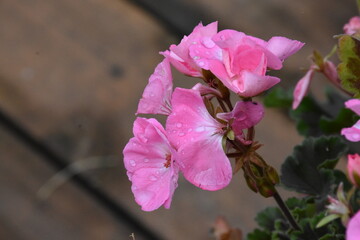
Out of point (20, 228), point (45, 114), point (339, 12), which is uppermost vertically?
point (339, 12)

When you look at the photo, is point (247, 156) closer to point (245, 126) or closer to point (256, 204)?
point (245, 126)

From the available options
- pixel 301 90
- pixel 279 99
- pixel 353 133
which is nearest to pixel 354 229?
pixel 353 133

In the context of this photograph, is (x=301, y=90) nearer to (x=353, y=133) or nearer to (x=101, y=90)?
(x=353, y=133)

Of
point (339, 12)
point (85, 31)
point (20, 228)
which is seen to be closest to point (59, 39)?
point (85, 31)

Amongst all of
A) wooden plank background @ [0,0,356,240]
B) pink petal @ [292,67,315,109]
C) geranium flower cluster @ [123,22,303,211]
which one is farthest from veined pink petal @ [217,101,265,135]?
wooden plank background @ [0,0,356,240]

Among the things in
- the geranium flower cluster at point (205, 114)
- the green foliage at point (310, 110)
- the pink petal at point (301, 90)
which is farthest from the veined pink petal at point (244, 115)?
the green foliage at point (310, 110)

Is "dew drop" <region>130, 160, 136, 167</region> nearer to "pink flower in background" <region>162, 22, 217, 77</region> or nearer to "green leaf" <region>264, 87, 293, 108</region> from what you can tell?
"pink flower in background" <region>162, 22, 217, 77</region>

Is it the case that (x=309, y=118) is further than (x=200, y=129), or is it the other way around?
(x=309, y=118)
